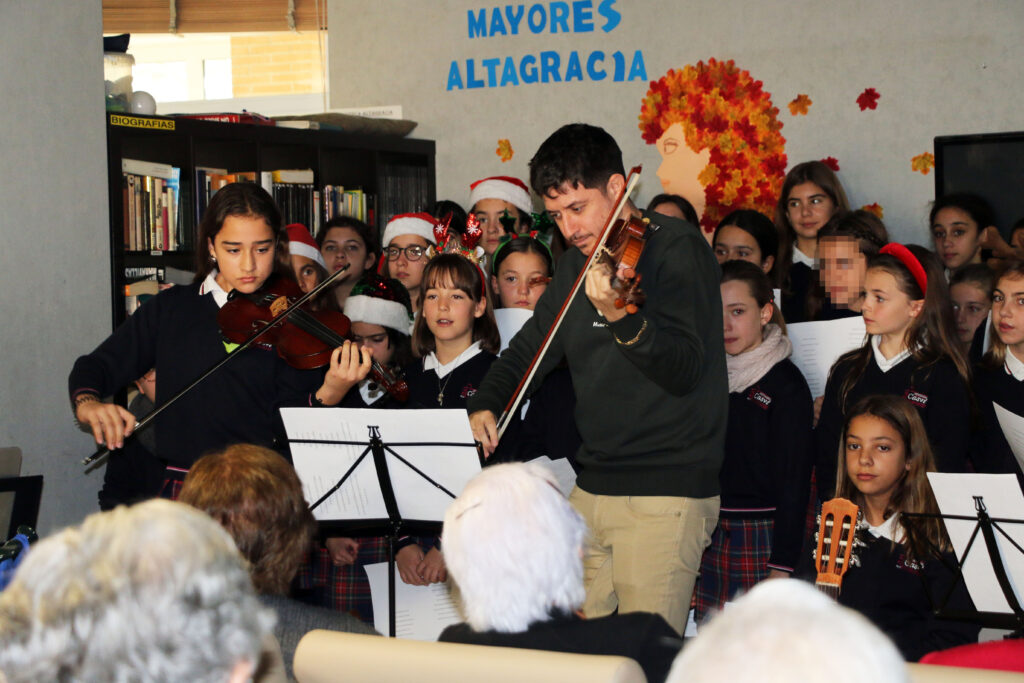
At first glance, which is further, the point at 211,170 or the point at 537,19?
the point at 537,19

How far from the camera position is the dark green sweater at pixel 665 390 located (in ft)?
7.04

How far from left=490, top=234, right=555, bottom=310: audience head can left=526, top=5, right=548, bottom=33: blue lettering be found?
204cm

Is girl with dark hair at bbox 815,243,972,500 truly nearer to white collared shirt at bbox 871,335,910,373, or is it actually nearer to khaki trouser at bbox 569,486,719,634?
white collared shirt at bbox 871,335,910,373

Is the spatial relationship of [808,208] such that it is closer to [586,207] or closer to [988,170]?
[988,170]

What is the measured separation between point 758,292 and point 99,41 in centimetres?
251

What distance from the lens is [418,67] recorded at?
5719 millimetres

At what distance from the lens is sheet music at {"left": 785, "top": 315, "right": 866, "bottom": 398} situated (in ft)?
10.4

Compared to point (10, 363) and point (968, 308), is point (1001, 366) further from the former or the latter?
point (10, 363)

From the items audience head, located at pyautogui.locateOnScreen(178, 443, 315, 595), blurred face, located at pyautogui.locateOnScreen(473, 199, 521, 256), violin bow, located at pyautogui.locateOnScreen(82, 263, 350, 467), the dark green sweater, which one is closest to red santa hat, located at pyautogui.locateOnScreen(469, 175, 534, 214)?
blurred face, located at pyautogui.locateOnScreen(473, 199, 521, 256)

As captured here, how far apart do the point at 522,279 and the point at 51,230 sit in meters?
1.63

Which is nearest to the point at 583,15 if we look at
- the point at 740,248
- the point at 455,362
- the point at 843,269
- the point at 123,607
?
the point at 740,248

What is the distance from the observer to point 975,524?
2.28 m

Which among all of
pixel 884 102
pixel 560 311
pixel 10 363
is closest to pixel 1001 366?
pixel 560 311

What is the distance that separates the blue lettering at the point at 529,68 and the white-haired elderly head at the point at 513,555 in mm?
4177
